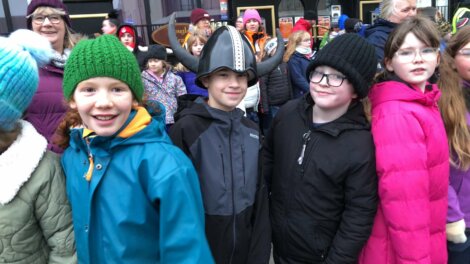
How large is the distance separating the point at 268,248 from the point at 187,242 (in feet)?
2.09

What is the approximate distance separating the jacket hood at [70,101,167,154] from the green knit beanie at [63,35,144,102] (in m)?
0.13

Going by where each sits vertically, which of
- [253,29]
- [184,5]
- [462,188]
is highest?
[184,5]

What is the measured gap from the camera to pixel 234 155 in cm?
180

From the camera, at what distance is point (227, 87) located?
1779 millimetres

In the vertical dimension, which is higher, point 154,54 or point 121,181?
point 154,54

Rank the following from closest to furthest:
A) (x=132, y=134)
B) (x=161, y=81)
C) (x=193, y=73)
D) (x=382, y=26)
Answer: (x=132, y=134), (x=382, y=26), (x=193, y=73), (x=161, y=81)

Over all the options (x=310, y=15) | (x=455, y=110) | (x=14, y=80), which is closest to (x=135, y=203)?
(x=14, y=80)

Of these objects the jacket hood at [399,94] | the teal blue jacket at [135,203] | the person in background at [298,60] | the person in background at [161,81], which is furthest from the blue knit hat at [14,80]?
the person in background at [298,60]

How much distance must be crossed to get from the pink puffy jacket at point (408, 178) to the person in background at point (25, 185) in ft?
4.49

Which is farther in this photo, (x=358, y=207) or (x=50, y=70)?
(x=50, y=70)

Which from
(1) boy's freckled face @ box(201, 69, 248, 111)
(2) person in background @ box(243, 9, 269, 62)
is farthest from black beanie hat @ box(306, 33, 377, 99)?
(2) person in background @ box(243, 9, 269, 62)

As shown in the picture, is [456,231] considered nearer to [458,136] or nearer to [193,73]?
[458,136]

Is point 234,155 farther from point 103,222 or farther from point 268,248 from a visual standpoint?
point 103,222

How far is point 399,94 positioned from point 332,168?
0.48 metres
